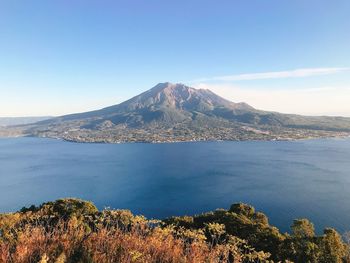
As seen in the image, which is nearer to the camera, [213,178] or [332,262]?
[332,262]

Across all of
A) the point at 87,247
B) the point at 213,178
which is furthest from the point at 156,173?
the point at 87,247

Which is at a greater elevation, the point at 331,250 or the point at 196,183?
the point at 331,250

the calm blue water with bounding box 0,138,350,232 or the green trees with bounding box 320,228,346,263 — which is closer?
the green trees with bounding box 320,228,346,263

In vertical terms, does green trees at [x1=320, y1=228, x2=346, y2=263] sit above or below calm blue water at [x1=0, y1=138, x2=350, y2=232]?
above

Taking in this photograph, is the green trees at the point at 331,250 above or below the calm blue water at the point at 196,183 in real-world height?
above

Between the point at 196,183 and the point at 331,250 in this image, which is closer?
the point at 331,250

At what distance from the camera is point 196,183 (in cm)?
11006

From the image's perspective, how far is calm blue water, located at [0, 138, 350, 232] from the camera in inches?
3194

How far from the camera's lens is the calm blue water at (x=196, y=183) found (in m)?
81.1

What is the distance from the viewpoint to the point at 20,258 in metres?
8.88

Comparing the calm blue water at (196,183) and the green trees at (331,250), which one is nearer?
the green trees at (331,250)

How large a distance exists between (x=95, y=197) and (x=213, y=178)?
48.3 m

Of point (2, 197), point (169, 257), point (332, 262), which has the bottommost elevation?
point (2, 197)

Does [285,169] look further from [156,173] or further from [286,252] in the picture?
[286,252]
